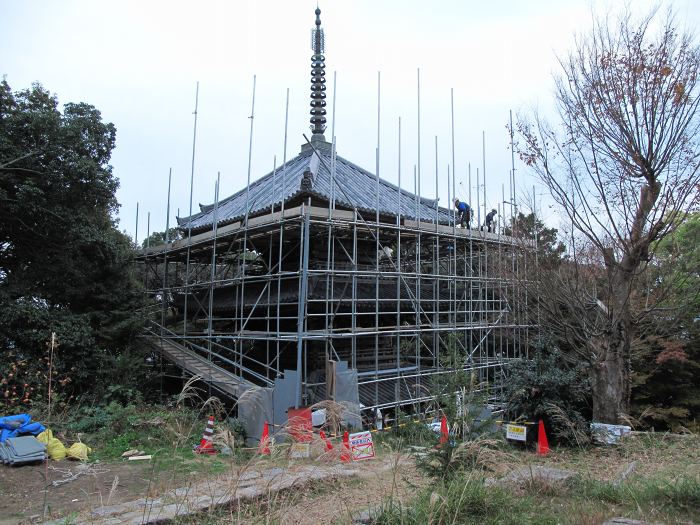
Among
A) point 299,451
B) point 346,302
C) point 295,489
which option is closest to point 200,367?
point 346,302

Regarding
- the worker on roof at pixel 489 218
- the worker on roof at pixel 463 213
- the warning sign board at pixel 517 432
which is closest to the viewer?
the warning sign board at pixel 517 432

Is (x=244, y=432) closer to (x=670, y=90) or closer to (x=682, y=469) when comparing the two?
(x=682, y=469)

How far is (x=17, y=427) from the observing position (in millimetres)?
8312

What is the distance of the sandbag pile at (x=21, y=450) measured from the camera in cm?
757

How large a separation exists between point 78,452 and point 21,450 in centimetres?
86

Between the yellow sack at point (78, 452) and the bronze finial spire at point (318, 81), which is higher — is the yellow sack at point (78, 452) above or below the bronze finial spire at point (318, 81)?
below

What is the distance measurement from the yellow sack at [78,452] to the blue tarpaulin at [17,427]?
0.67 metres

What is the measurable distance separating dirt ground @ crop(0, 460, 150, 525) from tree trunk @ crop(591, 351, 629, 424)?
7.89 m

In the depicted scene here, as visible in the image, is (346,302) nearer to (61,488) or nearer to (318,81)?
(61,488)

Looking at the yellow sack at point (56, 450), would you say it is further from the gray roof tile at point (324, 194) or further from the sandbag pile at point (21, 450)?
the gray roof tile at point (324, 194)

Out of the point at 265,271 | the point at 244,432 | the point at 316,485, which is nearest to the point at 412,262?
the point at 265,271

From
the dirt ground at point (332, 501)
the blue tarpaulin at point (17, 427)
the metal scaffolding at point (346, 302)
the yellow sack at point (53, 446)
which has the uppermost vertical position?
the metal scaffolding at point (346, 302)

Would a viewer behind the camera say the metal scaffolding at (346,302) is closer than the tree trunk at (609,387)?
No

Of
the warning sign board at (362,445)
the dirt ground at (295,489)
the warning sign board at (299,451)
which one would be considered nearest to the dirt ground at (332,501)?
the dirt ground at (295,489)
